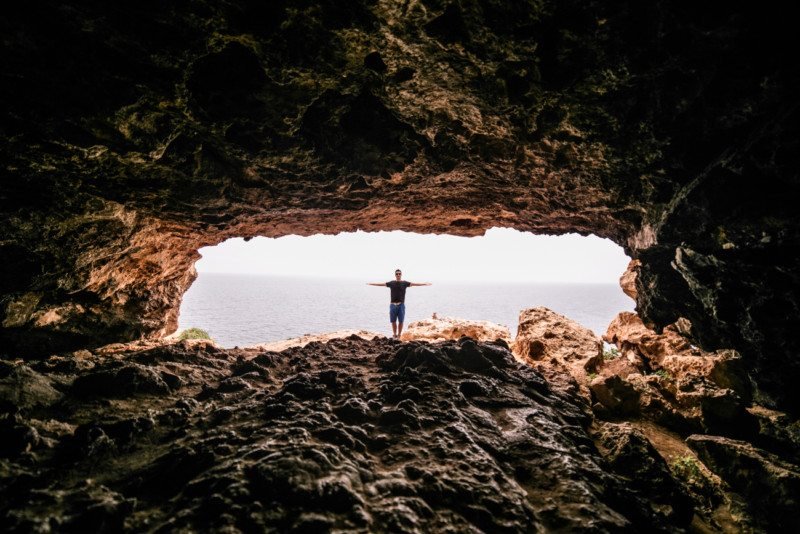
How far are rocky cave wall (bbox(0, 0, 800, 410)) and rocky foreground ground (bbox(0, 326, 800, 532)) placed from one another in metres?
3.47

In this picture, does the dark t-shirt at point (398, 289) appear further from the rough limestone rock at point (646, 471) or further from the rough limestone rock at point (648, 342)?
the rough limestone rock at point (646, 471)

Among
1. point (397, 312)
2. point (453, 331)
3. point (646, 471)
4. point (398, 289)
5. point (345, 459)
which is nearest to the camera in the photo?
point (345, 459)

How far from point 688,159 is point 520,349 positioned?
8764mm

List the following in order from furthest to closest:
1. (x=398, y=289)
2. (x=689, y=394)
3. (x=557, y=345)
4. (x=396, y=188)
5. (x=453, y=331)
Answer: (x=453, y=331) → (x=398, y=289) → (x=557, y=345) → (x=396, y=188) → (x=689, y=394)

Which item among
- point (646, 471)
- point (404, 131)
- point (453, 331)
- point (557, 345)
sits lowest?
point (453, 331)

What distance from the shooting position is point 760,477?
5.05 m

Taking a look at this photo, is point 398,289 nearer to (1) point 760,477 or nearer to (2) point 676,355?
(2) point 676,355

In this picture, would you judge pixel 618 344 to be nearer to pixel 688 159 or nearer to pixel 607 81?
pixel 688 159

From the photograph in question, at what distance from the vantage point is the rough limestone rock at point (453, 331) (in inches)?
603

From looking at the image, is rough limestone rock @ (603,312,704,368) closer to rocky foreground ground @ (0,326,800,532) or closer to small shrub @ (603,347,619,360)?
small shrub @ (603,347,619,360)

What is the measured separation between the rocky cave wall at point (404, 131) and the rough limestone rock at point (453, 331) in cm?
710

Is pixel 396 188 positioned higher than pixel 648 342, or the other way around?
pixel 396 188

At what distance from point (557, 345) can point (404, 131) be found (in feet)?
31.6

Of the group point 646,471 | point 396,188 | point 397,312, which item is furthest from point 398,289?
point 646,471
